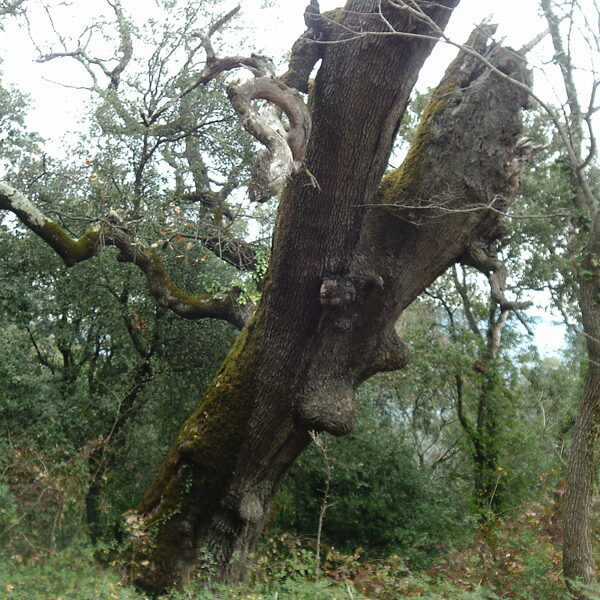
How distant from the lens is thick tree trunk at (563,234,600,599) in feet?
24.2

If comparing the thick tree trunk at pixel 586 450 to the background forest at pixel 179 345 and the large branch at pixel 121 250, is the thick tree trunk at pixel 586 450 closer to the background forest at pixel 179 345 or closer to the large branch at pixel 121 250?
the background forest at pixel 179 345

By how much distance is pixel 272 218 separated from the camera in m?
11.9

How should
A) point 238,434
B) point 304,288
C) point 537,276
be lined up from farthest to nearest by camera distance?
point 537,276
point 238,434
point 304,288

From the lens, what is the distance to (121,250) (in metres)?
9.24

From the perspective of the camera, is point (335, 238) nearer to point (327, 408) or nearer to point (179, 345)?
point (327, 408)

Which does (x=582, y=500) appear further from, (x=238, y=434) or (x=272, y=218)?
(x=272, y=218)

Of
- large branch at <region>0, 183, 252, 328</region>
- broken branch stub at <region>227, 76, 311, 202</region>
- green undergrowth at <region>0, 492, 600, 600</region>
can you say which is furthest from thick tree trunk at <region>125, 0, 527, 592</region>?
large branch at <region>0, 183, 252, 328</region>

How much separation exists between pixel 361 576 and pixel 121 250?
17.1 ft

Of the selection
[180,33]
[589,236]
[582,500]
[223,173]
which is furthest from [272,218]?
[582,500]

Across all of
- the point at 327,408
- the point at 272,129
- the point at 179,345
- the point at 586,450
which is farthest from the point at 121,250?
the point at 586,450

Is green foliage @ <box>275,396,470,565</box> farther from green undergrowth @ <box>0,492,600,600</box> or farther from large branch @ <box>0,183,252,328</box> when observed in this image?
large branch @ <box>0,183,252,328</box>

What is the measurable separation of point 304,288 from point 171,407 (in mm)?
5910

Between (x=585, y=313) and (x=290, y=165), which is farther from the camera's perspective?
(x=585, y=313)

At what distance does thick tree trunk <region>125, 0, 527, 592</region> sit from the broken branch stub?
480 mm
